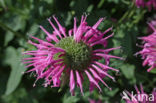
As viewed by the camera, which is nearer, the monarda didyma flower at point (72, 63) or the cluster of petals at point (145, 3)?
the monarda didyma flower at point (72, 63)

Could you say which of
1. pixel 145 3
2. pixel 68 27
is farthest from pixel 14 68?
pixel 145 3

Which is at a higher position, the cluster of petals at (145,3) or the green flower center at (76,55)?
the cluster of petals at (145,3)

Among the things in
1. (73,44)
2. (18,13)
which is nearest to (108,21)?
(73,44)

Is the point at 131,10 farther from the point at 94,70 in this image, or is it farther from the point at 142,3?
the point at 94,70

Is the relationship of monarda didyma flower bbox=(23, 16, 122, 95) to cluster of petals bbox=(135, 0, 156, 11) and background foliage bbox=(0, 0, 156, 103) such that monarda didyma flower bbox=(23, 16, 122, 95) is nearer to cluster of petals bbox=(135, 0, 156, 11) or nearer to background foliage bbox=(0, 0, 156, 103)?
background foliage bbox=(0, 0, 156, 103)

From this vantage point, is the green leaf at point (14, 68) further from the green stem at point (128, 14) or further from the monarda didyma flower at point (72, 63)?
the green stem at point (128, 14)

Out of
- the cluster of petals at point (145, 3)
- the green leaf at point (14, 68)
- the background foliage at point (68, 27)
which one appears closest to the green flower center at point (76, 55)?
the background foliage at point (68, 27)

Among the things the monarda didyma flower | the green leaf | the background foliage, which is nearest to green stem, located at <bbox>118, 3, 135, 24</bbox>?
the background foliage
